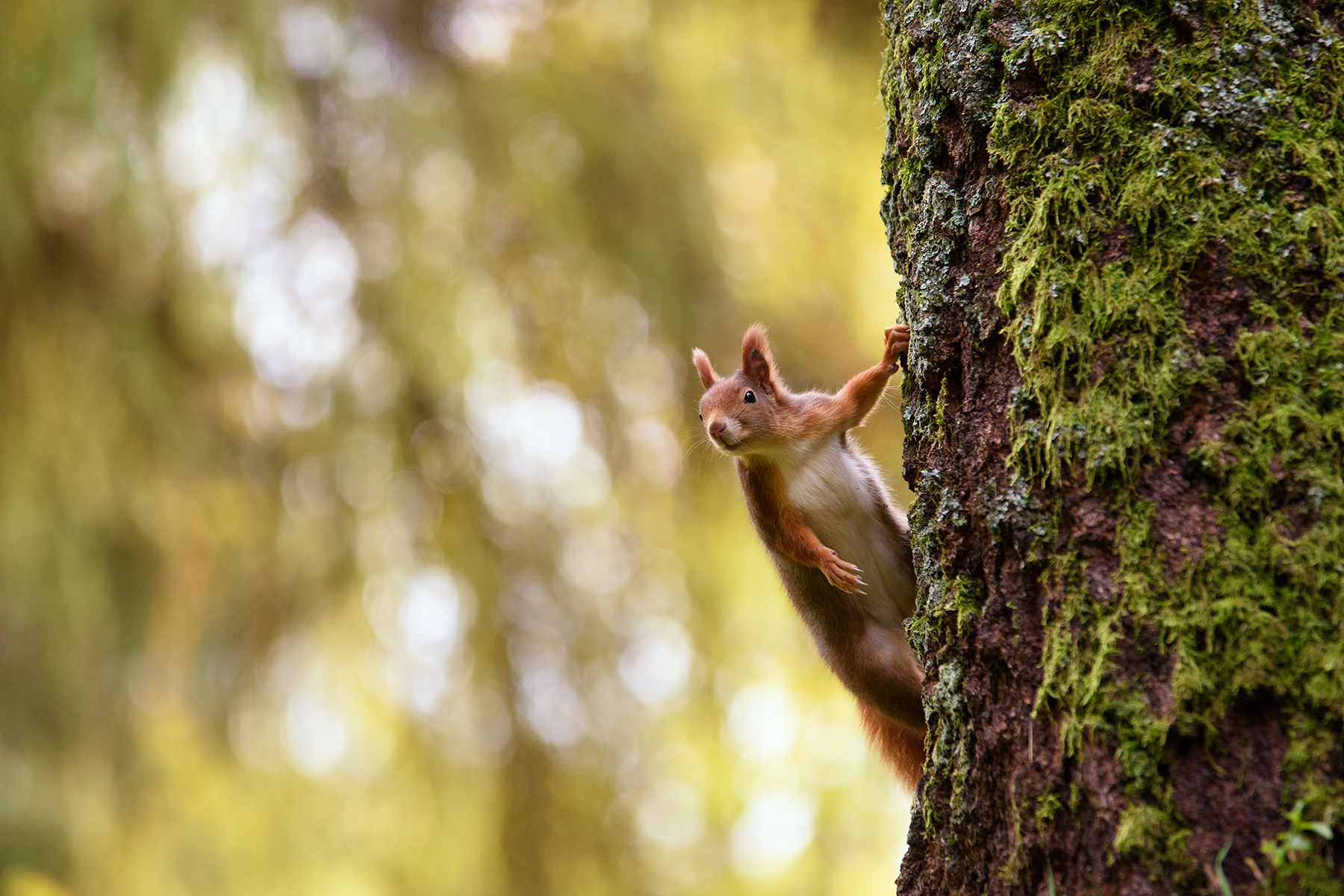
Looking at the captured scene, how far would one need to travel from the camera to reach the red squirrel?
2.00 m

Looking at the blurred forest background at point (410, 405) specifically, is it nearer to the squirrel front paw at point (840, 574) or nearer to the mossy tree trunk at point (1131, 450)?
the squirrel front paw at point (840, 574)

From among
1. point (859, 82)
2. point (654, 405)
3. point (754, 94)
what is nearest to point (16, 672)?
point (654, 405)

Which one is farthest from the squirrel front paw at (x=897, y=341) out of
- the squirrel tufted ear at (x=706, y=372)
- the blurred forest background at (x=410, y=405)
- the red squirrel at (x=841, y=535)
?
the blurred forest background at (x=410, y=405)

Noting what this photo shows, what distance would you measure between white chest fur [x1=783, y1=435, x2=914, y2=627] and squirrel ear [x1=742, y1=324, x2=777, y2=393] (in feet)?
0.83

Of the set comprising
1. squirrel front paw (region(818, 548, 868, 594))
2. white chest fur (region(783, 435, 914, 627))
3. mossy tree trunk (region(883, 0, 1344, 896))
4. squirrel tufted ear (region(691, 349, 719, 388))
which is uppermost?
squirrel tufted ear (region(691, 349, 719, 388))

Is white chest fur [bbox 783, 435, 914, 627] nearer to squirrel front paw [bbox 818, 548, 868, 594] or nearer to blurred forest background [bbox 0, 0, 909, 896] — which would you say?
squirrel front paw [bbox 818, 548, 868, 594]

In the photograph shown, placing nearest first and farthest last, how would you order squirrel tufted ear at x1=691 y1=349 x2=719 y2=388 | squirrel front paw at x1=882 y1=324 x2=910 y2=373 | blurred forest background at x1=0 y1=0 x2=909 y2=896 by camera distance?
1. squirrel front paw at x1=882 y1=324 x2=910 y2=373
2. squirrel tufted ear at x1=691 y1=349 x2=719 y2=388
3. blurred forest background at x1=0 y1=0 x2=909 y2=896

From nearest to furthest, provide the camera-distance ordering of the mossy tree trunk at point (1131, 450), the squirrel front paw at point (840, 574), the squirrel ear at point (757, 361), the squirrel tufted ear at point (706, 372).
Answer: the mossy tree trunk at point (1131, 450) < the squirrel front paw at point (840, 574) < the squirrel ear at point (757, 361) < the squirrel tufted ear at point (706, 372)

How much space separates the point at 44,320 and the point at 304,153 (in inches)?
38.6

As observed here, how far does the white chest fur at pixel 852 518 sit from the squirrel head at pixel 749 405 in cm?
9

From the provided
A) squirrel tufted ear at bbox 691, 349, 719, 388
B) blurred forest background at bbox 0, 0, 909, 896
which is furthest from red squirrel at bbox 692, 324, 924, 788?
blurred forest background at bbox 0, 0, 909, 896

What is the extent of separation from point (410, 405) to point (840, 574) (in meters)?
2.11

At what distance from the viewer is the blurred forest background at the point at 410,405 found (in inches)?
139

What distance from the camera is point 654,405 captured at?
370cm
